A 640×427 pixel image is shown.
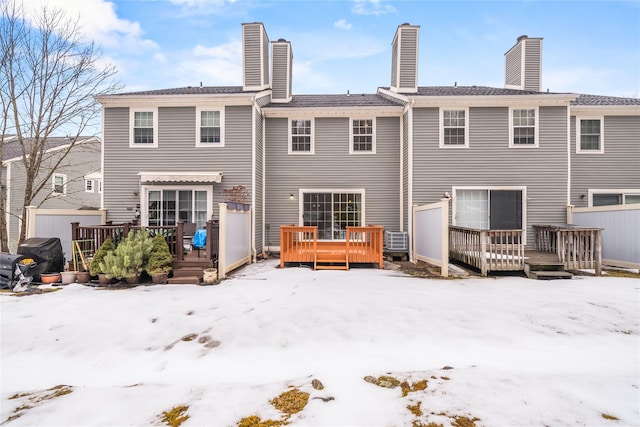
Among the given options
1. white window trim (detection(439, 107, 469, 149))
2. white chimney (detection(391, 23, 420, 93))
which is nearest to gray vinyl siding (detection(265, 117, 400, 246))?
white window trim (detection(439, 107, 469, 149))

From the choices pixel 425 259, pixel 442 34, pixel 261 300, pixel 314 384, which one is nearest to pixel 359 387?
pixel 314 384

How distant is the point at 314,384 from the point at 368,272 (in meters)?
5.51

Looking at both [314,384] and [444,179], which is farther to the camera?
[444,179]

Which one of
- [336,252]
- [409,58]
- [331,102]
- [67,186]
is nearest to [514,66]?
[409,58]

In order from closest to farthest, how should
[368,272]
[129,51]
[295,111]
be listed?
1. [368,272]
2. [295,111]
3. [129,51]

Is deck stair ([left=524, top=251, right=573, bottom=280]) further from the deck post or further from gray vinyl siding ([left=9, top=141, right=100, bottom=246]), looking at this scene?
gray vinyl siding ([left=9, top=141, right=100, bottom=246])

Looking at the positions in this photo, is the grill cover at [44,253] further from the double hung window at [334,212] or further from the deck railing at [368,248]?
the deck railing at [368,248]

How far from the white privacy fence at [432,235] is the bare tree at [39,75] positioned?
12228 mm

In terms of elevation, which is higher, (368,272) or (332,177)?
(332,177)

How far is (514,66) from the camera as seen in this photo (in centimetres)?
1268

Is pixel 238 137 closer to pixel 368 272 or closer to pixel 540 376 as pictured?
pixel 368 272

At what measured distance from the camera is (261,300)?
214 inches

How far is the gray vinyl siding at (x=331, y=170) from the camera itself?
1102 centimetres

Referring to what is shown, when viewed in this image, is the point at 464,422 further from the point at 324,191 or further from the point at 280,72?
the point at 280,72
